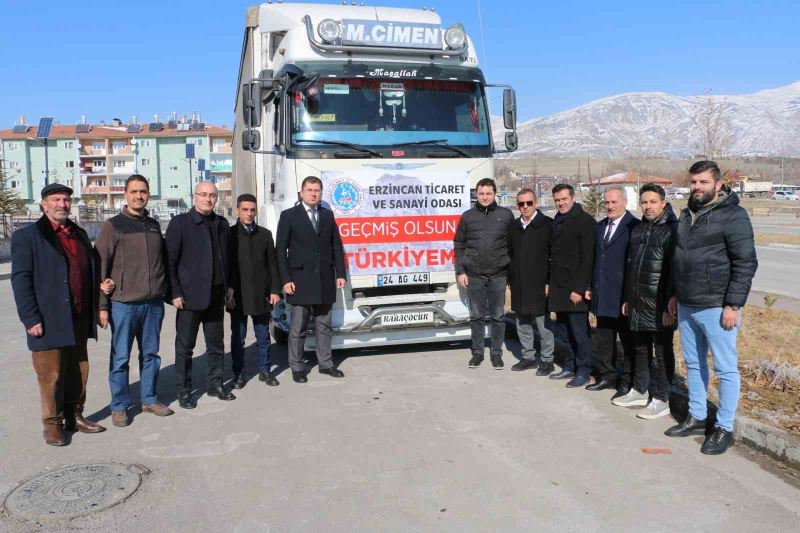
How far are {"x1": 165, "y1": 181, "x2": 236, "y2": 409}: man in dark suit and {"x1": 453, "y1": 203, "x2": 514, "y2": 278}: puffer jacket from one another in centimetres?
258

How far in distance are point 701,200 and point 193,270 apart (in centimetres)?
415

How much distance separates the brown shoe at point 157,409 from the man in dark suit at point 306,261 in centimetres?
143

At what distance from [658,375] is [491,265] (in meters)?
2.16

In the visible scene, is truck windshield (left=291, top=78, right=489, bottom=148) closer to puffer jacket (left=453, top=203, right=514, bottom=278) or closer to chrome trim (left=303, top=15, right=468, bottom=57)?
chrome trim (left=303, top=15, right=468, bottom=57)

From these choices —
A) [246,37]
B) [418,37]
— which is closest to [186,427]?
[418,37]

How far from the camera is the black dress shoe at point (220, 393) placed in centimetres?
627

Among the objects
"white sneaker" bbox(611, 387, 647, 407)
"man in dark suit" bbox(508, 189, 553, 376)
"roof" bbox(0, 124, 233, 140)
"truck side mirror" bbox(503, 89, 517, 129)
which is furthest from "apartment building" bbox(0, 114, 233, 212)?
"white sneaker" bbox(611, 387, 647, 407)

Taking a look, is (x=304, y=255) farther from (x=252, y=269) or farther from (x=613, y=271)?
(x=613, y=271)

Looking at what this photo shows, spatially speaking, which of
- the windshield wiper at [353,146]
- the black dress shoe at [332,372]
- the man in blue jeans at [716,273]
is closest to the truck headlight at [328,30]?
the windshield wiper at [353,146]

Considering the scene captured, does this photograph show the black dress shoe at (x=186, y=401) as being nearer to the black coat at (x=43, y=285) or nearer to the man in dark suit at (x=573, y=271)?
the black coat at (x=43, y=285)

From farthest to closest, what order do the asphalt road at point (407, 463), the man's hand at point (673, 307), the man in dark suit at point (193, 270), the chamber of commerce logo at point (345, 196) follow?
the chamber of commerce logo at point (345, 196), the man in dark suit at point (193, 270), the man's hand at point (673, 307), the asphalt road at point (407, 463)

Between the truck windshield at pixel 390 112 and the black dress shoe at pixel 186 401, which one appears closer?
the black dress shoe at pixel 186 401

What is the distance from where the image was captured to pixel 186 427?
5484mm

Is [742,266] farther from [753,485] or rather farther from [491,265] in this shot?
[491,265]
